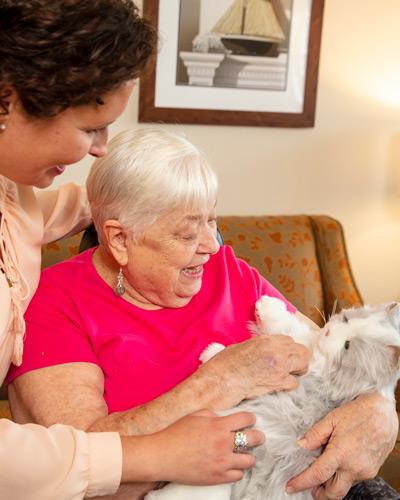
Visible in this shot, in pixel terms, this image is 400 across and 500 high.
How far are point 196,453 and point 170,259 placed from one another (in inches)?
19.8

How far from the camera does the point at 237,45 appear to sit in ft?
11.4

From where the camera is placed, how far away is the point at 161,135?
1803 millimetres

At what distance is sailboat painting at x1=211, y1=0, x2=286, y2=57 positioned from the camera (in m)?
3.44

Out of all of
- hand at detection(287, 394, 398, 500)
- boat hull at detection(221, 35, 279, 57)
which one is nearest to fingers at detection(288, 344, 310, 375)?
hand at detection(287, 394, 398, 500)

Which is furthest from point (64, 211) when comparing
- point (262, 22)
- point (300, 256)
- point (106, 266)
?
point (262, 22)

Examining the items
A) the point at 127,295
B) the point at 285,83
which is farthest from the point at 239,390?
the point at 285,83

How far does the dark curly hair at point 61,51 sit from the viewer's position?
1292 mm

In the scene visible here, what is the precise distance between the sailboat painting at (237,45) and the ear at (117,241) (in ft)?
5.95

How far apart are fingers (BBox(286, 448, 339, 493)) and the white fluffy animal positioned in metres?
0.02

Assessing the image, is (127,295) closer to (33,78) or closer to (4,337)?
(4,337)

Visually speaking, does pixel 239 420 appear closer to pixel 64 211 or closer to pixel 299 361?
pixel 299 361

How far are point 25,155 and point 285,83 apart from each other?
243cm

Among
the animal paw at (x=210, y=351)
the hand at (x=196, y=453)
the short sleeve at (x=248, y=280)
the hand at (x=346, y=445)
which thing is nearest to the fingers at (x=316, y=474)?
the hand at (x=346, y=445)

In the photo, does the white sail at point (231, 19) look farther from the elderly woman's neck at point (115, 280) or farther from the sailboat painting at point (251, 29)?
the elderly woman's neck at point (115, 280)
